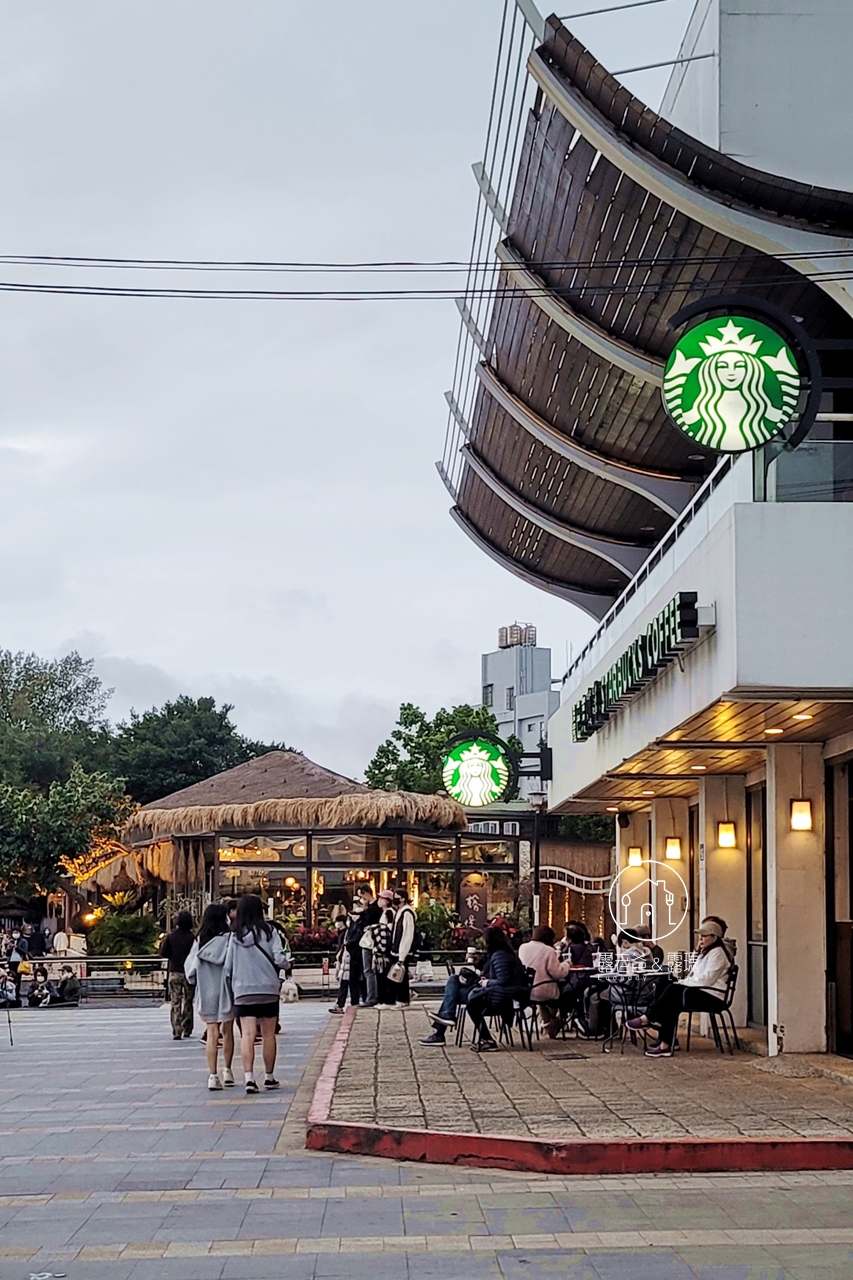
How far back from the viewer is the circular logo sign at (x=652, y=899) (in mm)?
25109

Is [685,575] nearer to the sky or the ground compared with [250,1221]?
nearer to the sky

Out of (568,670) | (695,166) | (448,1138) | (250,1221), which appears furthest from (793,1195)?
(568,670)

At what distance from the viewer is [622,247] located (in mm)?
17969

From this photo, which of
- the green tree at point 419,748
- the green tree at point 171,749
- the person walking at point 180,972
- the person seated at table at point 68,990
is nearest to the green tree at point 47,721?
the green tree at point 171,749

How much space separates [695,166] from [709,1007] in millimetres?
8143

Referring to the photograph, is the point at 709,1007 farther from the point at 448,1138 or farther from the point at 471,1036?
the point at 448,1138

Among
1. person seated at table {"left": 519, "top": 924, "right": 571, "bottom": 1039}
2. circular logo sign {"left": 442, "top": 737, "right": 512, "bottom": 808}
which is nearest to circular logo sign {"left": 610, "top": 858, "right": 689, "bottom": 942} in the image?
circular logo sign {"left": 442, "top": 737, "right": 512, "bottom": 808}

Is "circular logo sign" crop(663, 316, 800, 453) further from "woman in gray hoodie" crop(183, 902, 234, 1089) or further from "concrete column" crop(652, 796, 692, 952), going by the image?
"concrete column" crop(652, 796, 692, 952)

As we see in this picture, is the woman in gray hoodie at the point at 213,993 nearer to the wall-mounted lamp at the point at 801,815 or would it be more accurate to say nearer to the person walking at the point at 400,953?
Result: the wall-mounted lamp at the point at 801,815

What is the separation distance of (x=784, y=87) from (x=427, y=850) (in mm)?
22676

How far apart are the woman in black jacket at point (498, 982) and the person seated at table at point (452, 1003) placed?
1.50 ft

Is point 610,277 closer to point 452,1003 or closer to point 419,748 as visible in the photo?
point 452,1003

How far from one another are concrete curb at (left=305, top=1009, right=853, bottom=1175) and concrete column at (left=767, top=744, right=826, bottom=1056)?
18.5 feet

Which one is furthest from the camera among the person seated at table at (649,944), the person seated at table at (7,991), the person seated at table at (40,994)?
the person seated at table at (40,994)
